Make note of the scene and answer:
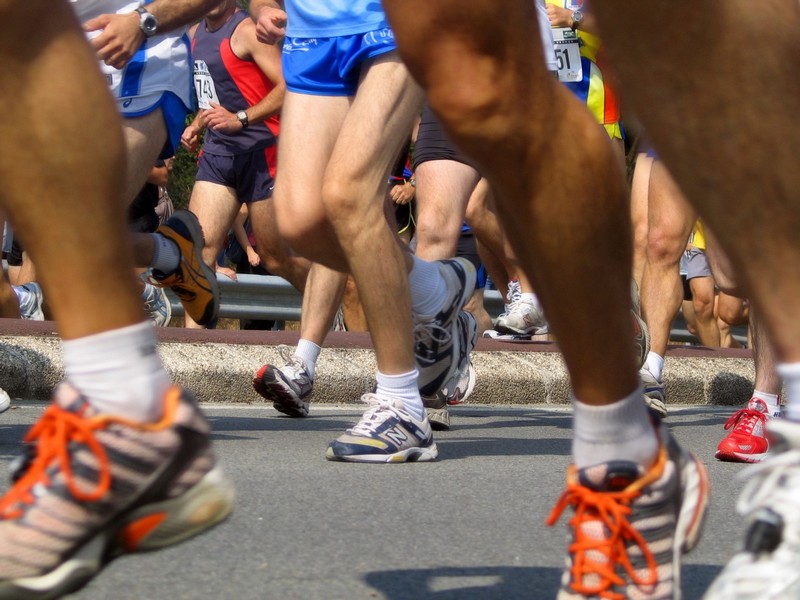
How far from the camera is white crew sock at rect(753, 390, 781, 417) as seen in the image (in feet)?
15.0

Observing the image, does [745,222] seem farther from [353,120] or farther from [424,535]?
[353,120]

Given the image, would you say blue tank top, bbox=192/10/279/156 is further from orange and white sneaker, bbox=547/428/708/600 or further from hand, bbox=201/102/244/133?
orange and white sneaker, bbox=547/428/708/600

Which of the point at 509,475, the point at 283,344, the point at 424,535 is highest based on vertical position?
the point at 424,535

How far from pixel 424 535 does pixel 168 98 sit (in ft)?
10.0

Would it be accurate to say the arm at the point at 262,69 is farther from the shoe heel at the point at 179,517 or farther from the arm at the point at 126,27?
the shoe heel at the point at 179,517

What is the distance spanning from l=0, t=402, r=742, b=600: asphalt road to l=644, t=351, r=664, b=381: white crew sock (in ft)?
4.92

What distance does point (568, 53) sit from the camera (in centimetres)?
698

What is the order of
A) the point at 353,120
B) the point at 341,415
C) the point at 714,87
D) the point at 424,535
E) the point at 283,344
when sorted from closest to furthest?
the point at 714,87 < the point at 424,535 < the point at 353,120 < the point at 341,415 < the point at 283,344

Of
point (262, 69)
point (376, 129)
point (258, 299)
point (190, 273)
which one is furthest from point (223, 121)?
point (376, 129)

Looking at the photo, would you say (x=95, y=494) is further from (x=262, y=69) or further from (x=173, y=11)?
(x=262, y=69)

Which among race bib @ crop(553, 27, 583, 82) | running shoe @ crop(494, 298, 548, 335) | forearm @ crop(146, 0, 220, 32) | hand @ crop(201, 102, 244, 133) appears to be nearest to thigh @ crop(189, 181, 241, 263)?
hand @ crop(201, 102, 244, 133)

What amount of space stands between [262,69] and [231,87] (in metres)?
0.23

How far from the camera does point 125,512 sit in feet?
5.94

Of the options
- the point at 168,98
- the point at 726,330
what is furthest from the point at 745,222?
the point at 726,330
